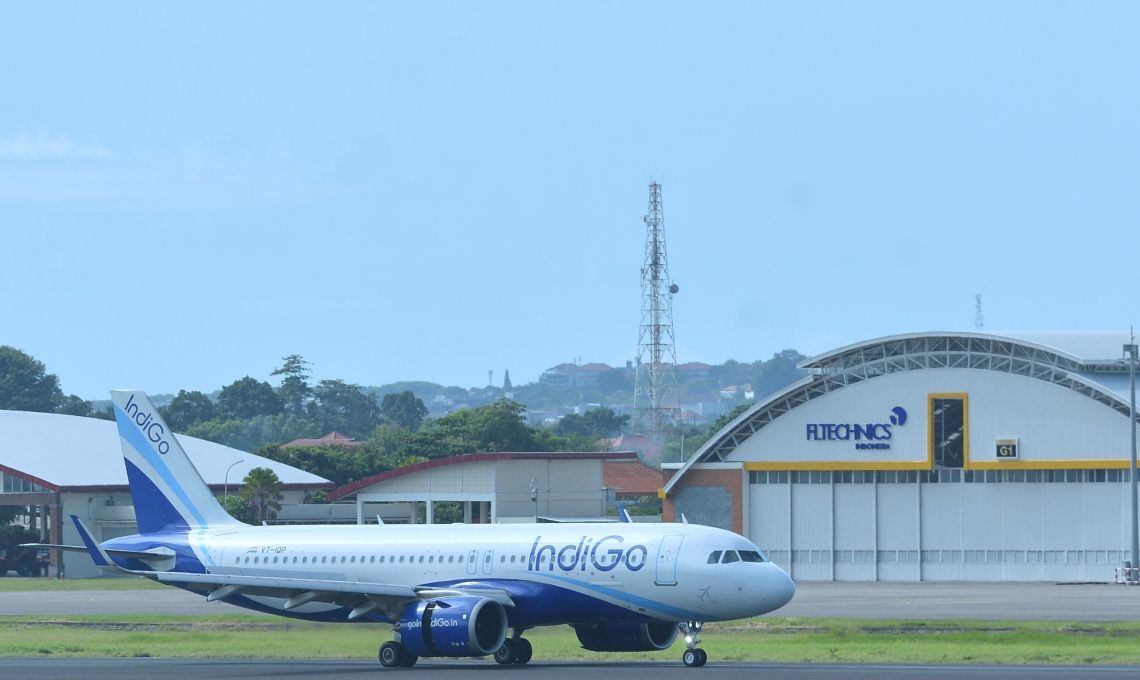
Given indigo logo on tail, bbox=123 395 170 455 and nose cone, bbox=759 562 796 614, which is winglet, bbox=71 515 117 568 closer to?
indigo logo on tail, bbox=123 395 170 455

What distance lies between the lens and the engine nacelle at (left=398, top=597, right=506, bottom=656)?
1705 inches

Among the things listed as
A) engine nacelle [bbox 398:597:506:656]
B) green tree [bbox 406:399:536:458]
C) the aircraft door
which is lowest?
engine nacelle [bbox 398:597:506:656]

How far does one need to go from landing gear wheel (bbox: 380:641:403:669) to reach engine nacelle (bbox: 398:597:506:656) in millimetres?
500

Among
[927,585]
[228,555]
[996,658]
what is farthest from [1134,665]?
[927,585]

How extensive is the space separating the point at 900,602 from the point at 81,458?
223 ft

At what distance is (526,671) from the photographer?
4244 centimetres

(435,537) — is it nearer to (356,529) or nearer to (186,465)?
(356,529)

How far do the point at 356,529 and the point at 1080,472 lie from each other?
1996 inches

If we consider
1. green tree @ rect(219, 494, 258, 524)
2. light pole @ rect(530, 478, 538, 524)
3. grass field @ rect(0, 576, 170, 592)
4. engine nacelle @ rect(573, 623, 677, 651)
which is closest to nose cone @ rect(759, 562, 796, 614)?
engine nacelle @ rect(573, 623, 677, 651)

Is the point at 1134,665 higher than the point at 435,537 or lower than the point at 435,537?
lower

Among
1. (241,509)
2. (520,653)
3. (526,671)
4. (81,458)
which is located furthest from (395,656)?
(81,458)

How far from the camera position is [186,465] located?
2063 inches

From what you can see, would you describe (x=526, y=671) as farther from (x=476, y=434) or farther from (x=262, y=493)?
(x=476, y=434)

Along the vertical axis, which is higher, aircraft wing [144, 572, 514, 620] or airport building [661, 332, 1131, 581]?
airport building [661, 332, 1131, 581]
